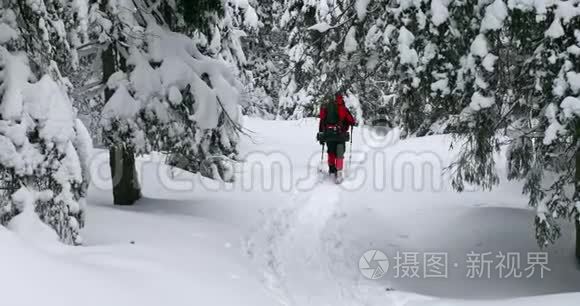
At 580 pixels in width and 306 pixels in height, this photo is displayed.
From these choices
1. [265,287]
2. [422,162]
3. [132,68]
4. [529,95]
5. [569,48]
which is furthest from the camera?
[422,162]

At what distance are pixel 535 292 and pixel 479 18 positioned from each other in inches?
148

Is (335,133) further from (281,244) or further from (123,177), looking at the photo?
(123,177)

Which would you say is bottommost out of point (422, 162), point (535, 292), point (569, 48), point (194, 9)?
point (535, 292)

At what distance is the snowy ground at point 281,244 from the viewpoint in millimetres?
5113

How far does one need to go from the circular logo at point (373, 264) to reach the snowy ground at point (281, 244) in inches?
4.4

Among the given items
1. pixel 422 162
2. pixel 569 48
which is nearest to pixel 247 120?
pixel 422 162

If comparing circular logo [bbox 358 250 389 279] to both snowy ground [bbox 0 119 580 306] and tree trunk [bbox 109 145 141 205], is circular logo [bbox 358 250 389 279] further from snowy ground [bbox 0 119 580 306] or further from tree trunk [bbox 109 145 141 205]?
tree trunk [bbox 109 145 141 205]

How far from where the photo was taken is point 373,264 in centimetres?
885

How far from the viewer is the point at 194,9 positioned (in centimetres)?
895

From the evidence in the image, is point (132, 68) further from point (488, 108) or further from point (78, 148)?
point (488, 108)
